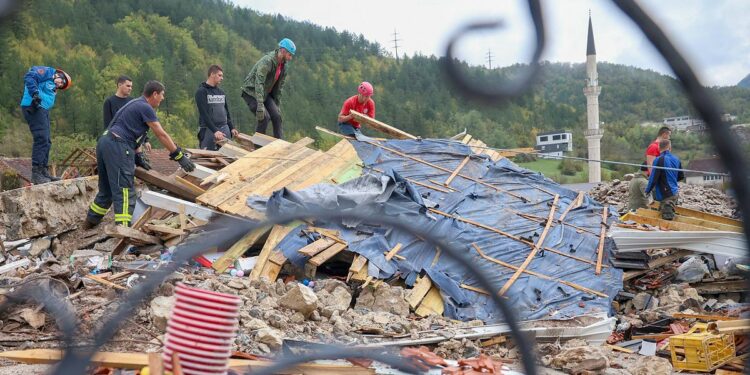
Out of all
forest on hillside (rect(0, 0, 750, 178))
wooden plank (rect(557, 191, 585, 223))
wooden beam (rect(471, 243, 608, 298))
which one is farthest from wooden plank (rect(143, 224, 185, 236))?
forest on hillside (rect(0, 0, 750, 178))

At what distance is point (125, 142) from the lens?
7.17m

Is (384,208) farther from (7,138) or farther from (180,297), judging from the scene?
(7,138)

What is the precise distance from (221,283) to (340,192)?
2.05 metres

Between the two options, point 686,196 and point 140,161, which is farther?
point 686,196

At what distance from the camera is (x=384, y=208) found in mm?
7957

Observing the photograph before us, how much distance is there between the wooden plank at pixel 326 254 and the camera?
7.18 meters

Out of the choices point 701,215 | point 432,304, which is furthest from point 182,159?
point 701,215

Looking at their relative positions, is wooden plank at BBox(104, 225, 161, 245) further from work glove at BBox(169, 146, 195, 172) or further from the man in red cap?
the man in red cap

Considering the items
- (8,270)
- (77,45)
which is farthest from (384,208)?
(77,45)

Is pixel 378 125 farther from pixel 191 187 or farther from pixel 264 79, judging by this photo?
pixel 191 187

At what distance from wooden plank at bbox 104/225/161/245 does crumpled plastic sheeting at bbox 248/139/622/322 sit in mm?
1086

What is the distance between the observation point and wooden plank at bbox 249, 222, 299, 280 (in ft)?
23.2

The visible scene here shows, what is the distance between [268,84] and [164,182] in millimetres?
2339

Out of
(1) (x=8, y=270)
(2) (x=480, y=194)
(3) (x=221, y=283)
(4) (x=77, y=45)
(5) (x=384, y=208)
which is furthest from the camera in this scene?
(4) (x=77, y=45)
